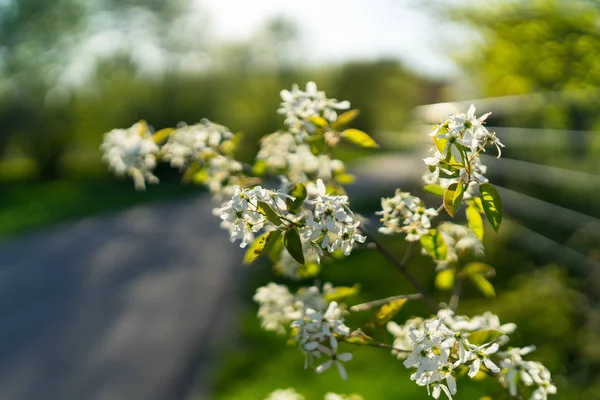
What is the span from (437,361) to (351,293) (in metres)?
0.57

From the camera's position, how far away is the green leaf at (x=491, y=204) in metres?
1.35

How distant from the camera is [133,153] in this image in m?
2.17

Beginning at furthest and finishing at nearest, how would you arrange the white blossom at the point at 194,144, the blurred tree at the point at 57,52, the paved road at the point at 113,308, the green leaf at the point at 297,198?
the blurred tree at the point at 57,52 → the paved road at the point at 113,308 → the white blossom at the point at 194,144 → the green leaf at the point at 297,198

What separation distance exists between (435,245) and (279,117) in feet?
60.2

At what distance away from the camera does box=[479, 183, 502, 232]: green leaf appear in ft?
4.42

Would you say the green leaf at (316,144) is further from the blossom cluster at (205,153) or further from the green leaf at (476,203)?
the green leaf at (476,203)

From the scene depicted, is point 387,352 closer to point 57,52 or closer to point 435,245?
point 435,245

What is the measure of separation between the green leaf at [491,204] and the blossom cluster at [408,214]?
258 millimetres

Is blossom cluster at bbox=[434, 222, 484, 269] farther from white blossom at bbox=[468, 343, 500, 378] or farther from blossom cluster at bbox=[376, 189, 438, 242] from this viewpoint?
white blossom at bbox=[468, 343, 500, 378]

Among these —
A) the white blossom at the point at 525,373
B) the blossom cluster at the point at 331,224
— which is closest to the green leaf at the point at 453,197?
the blossom cluster at the point at 331,224

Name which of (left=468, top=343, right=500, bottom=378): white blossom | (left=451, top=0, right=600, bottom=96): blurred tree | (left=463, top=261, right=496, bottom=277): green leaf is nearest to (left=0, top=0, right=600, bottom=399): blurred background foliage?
(left=451, top=0, right=600, bottom=96): blurred tree

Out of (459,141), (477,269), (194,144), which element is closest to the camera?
(459,141)

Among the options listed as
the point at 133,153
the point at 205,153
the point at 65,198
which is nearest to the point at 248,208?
the point at 205,153

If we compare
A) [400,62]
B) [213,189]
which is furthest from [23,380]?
[400,62]
